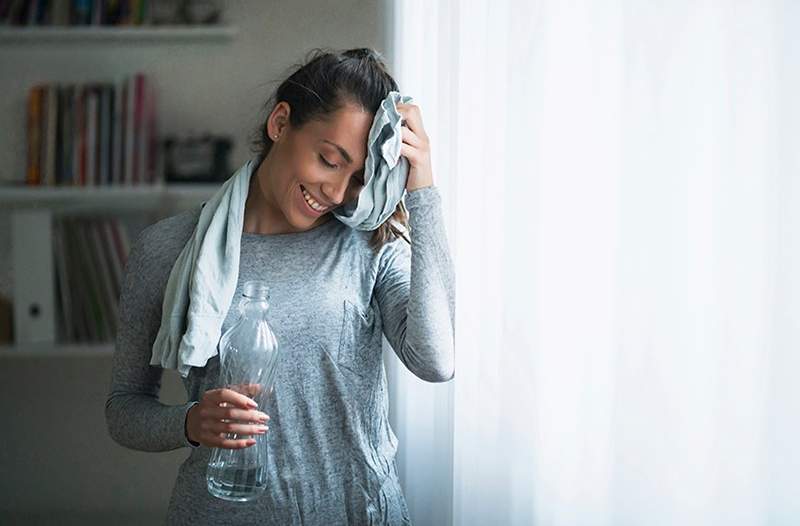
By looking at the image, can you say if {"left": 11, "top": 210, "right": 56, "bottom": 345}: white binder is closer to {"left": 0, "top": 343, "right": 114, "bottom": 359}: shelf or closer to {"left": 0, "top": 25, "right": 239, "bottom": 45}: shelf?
{"left": 0, "top": 343, "right": 114, "bottom": 359}: shelf

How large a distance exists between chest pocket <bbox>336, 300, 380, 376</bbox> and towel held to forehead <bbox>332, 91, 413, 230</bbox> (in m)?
0.13

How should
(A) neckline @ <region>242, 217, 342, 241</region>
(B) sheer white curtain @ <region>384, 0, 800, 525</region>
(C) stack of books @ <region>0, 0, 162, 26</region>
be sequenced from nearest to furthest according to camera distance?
1. (B) sheer white curtain @ <region>384, 0, 800, 525</region>
2. (A) neckline @ <region>242, 217, 342, 241</region>
3. (C) stack of books @ <region>0, 0, 162, 26</region>

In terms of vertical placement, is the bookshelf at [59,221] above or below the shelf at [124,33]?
below

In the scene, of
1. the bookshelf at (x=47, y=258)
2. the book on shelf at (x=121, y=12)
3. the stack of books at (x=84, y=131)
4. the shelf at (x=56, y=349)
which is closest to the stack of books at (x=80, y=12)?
the book on shelf at (x=121, y=12)

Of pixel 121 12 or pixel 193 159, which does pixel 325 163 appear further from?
pixel 121 12

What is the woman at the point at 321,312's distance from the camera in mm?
1244

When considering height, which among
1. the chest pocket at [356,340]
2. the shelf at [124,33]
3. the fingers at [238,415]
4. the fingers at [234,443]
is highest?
the shelf at [124,33]

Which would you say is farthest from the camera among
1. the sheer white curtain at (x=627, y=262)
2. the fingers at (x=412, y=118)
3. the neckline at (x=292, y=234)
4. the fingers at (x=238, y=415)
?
the neckline at (x=292, y=234)

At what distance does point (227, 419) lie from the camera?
1145 millimetres

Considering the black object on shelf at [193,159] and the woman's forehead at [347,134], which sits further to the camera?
the black object on shelf at [193,159]

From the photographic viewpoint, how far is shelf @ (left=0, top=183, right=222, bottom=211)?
108 inches

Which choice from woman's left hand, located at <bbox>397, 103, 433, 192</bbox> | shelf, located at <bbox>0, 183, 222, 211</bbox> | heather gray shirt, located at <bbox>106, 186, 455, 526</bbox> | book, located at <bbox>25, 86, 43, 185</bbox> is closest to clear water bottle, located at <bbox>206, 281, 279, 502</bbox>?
heather gray shirt, located at <bbox>106, 186, 455, 526</bbox>

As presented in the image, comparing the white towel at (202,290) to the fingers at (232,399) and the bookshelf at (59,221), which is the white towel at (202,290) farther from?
the bookshelf at (59,221)

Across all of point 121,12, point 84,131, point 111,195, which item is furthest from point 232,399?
point 121,12
